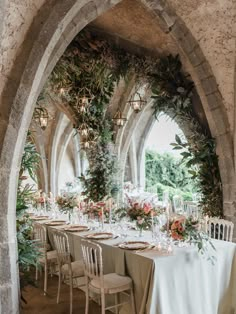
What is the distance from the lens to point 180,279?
360 centimetres

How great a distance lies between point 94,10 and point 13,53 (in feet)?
4.14

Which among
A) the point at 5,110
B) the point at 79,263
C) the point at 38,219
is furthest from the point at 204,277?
the point at 38,219

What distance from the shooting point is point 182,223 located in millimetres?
3627

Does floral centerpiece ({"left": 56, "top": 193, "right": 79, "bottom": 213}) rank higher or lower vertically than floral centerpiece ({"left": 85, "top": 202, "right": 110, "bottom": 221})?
higher

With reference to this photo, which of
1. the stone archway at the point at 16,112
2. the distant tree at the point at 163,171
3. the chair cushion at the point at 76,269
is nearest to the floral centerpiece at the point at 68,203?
the chair cushion at the point at 76,269

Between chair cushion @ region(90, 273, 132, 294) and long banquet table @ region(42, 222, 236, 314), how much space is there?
8 cm

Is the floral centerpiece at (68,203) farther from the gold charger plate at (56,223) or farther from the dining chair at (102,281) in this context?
the dining chair at (102,281)

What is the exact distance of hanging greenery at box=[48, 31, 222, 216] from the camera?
5.71 metres

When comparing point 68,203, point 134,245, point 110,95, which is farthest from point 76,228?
point 110,95

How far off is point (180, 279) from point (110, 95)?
4.89 metres

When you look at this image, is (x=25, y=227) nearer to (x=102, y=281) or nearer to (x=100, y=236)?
(x=102, y=281)

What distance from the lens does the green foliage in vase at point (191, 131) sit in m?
5.60

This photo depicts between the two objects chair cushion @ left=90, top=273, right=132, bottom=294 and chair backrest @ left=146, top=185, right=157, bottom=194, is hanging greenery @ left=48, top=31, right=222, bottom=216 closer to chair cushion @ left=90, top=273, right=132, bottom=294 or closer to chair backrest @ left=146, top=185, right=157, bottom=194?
chair cushion @ left=90, top=273, right=132, bottom=294

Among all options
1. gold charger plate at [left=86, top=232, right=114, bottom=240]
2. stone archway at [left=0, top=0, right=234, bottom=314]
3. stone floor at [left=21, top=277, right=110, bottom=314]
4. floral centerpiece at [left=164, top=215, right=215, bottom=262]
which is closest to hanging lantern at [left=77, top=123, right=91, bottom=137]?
gold charger plate at [left=86, top=232, right=114, bottom=240]
